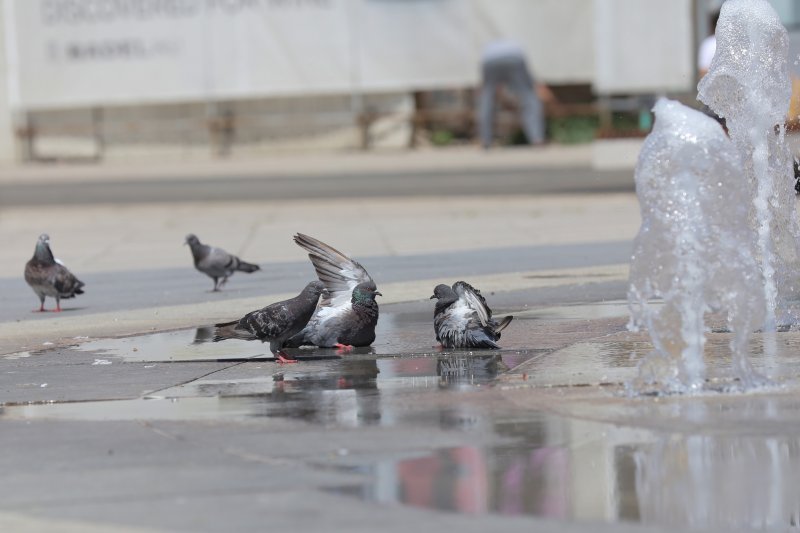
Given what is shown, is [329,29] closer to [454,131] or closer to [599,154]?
[454,131]

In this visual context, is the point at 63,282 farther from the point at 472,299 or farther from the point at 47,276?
the point at 472,299

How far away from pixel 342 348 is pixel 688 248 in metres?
2.47

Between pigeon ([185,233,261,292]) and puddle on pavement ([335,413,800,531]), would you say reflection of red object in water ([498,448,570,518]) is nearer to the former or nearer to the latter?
puddle on pavement ([335,413,800,531])

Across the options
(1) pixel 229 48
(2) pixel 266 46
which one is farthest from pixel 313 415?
(1) pixel 229 48

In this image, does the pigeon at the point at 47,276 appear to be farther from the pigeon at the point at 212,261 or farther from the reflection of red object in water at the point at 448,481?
the reflection of red object in water at the point at 448,481

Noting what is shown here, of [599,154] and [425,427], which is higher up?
[599,154]

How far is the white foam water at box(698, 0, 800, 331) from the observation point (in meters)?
10.4

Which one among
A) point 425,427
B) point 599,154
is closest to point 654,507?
point 425,427

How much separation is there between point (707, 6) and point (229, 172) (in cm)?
852

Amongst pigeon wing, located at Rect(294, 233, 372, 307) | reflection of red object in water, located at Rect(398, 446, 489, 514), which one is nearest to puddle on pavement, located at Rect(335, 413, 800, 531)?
reflection of red object in water, located at Rect(398, 446, 489, 514)

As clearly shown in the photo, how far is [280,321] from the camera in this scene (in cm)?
Result: 894

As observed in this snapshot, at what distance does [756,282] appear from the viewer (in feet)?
25.9

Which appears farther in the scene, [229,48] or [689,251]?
[229,48]

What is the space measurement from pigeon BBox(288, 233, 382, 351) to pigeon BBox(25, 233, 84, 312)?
2.87 m
